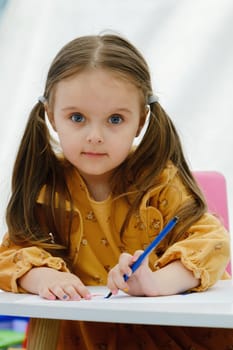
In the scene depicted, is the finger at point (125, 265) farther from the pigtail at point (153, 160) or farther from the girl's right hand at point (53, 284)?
the pigtail at point (153, 160)

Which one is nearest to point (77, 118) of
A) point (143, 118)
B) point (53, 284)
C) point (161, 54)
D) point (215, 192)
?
point (143, 118)

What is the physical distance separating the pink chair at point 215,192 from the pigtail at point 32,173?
299 mm

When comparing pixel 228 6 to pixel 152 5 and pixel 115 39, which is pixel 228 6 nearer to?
pixel 152 5

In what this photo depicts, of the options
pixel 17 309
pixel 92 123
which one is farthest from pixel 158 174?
pixel 17 309

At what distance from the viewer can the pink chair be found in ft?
4.70

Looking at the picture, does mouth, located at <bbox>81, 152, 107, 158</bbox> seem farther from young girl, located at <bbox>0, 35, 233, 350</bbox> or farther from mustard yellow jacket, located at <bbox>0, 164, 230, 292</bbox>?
mustard yellow jacket, located at <bbox>0, 164, 230, 292</bbox>

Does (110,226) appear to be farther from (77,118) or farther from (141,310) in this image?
(141,310)

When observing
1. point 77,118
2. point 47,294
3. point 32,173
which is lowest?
point 47,294

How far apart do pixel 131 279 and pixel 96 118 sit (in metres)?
0.26

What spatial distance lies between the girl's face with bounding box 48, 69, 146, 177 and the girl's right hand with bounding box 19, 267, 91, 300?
0.19 meters

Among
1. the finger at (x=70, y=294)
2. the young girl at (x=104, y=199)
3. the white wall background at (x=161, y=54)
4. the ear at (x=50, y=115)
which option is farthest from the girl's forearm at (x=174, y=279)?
the white wall background at (x=161, y=54)

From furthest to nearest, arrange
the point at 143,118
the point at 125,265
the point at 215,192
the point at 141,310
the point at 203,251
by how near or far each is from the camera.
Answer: the point at 215,192
the point at 143,118
the point at 203,251
the point at 125,265
the point at 141,310

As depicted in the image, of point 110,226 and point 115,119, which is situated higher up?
point 115,119

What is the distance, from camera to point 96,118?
1.14 m
